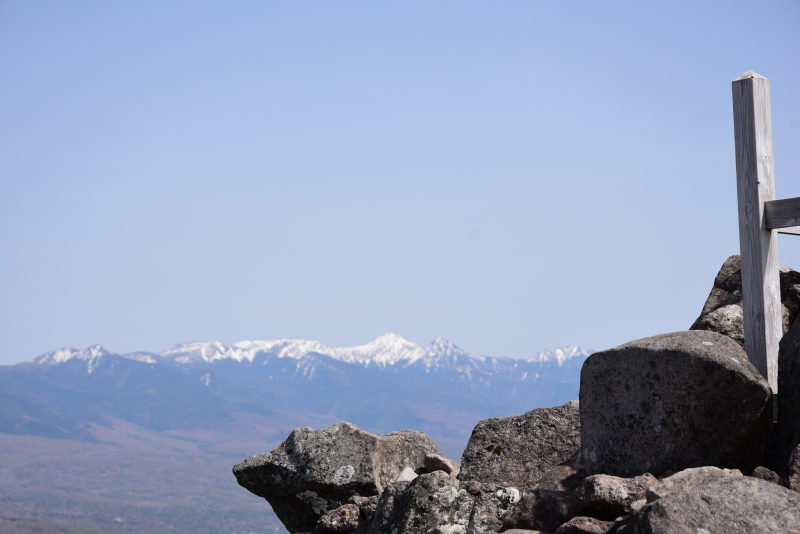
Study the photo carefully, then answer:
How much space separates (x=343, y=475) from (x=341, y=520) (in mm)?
1101

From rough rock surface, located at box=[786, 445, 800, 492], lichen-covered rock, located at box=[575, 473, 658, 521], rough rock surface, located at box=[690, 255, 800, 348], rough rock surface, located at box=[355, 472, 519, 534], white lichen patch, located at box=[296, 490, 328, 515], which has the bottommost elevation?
white lichen patch, located at box=[296, 490, 328, 515]

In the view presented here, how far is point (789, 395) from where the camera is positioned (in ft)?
24.9

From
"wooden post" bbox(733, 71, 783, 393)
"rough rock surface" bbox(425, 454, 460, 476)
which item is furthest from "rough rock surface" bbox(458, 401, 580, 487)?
"wooden post" bbox(733, 71, 783, 393)

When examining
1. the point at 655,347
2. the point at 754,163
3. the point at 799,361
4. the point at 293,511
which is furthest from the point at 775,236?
the point at 293,511

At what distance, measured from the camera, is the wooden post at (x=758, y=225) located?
888 cm

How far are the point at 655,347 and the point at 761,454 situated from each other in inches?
62.2

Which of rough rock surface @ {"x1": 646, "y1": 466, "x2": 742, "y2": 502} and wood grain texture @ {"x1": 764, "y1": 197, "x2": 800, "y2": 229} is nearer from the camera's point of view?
rough rock surface @ {"x1": 646, "y1": 466, "x2": 742, "y2": 502}

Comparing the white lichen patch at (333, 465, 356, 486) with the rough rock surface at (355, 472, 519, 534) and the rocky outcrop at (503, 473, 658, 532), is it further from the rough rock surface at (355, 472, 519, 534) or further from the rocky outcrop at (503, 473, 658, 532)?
the rocky outcrop at (503, 473, 658, 532)

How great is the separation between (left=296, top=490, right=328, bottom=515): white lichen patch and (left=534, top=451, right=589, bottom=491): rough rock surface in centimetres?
410

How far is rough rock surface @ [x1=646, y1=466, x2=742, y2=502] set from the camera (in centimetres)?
605

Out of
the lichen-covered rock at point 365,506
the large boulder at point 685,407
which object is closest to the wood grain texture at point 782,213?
the large boulder at point 685,407

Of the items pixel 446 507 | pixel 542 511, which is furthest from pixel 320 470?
pixel 542 511

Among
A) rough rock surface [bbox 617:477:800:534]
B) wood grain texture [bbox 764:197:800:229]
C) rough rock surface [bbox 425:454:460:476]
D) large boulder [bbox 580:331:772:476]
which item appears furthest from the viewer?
rough rock surface [bbox 425:454:460:476]

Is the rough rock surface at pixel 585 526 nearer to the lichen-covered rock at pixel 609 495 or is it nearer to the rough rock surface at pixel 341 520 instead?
the lichen-covered rock at pixel 609 495
